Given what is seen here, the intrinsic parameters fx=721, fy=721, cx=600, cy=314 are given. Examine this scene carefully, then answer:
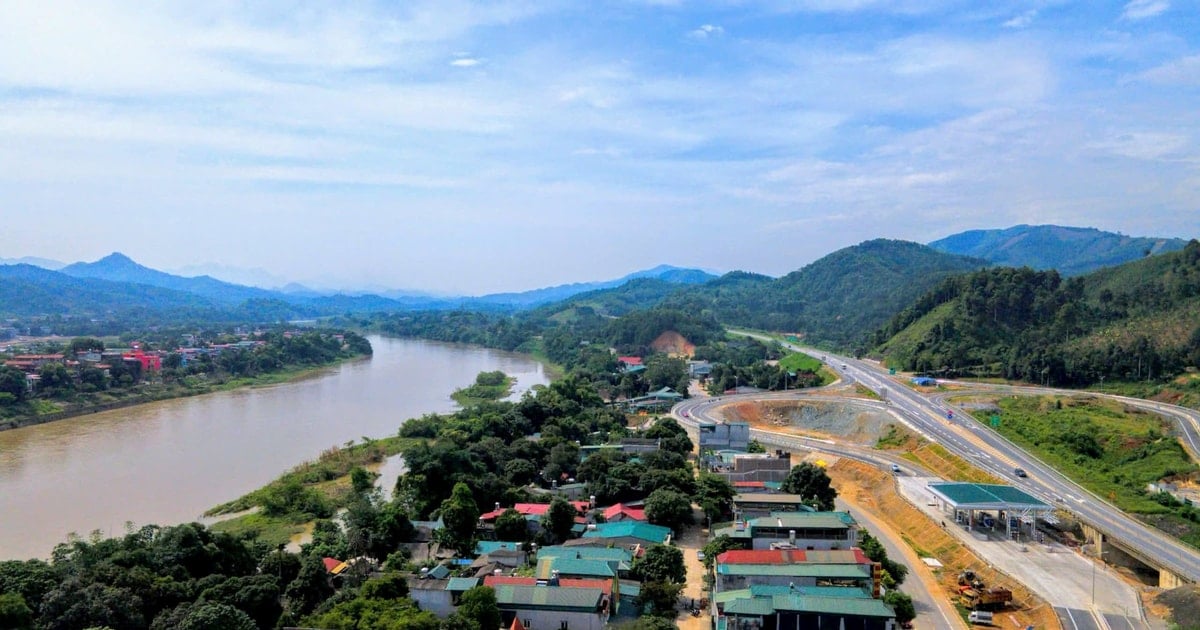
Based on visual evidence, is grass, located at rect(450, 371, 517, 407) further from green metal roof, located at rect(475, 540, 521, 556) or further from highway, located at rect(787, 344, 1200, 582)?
green metal roof, located at rect(475, 540, 521, 556)

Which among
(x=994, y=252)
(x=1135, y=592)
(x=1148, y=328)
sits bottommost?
(x=1135, y=592)

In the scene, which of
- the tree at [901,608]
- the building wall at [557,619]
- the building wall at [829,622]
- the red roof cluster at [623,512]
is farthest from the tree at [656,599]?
the red roof cluster at [623,512]

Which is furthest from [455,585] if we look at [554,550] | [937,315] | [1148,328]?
[937,315]

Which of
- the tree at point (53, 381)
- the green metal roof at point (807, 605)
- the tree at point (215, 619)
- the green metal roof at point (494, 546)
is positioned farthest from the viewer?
the tree at point (53, 381)

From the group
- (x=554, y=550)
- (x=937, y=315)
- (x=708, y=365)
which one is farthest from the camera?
(x=708, y=365)

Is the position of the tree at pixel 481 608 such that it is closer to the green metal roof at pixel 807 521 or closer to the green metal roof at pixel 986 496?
the green metal roof at pixel 807 521

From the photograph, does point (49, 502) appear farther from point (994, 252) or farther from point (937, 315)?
point (994, 252)

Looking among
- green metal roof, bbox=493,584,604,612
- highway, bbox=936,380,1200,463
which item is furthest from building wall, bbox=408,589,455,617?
highway, bbox=936,380,1200,463
